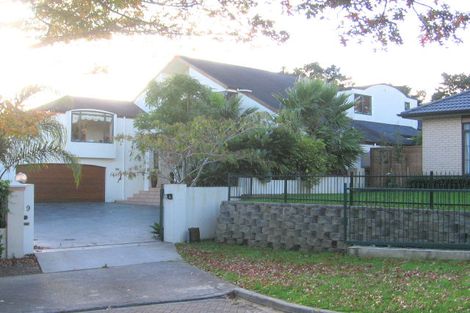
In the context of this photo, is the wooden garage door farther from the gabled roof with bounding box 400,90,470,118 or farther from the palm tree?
the gabled roof with bounding box 400,90,470,118

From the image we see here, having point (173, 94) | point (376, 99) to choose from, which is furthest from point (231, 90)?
point (376, 99)

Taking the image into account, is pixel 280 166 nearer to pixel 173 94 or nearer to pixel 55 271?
pixel 173 94

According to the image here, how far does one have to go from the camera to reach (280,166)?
64.7ft

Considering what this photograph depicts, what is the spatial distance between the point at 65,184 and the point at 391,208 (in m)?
20.8

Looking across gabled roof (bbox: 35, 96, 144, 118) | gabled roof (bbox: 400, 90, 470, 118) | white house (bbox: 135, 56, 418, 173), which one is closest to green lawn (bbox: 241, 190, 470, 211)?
gabled roof (bbox: 400, 90, 470, 118)

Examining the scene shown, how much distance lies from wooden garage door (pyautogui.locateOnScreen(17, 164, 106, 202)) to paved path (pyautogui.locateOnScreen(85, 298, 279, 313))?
810 inches

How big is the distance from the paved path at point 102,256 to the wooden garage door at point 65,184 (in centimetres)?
1560

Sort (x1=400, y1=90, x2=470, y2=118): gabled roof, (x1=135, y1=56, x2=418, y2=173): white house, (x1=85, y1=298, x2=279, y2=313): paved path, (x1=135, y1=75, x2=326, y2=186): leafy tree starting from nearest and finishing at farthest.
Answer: (x1=85, y1=298, x2=279, y2=313): paved path, (x1=135, y1=75, x2=326, y2=186): leafy tree, (x1=400, y1=90, x2=470, y2=118): gabled roof, (x1=135, y1=56, x2=418, y2=173): white house

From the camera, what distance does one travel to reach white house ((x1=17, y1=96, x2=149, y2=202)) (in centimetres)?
2812

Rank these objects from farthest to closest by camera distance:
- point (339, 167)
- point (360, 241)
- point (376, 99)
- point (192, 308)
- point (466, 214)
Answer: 1. point (376, 99)
2. point (339, 167)
3. point (360, 241)
4. point (466, 214)
5. point (192, 308)

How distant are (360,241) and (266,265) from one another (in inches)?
87.8

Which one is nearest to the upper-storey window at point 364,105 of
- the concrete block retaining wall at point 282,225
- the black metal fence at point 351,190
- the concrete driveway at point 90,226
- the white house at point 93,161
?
the white house at point 93,161

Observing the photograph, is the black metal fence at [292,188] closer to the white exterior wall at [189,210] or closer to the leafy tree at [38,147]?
the white exterior wall at [189,210]

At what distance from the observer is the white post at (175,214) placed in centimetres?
1433
